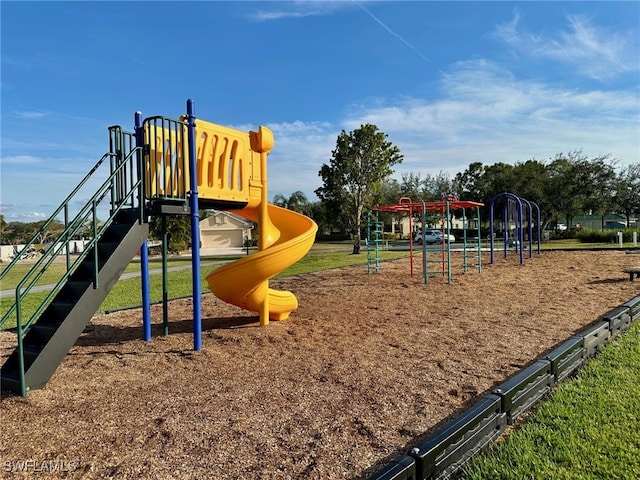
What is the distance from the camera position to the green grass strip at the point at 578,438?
2.77 meters

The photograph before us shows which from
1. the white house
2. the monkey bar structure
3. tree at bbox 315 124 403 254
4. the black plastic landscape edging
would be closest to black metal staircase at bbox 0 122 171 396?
the black plastic landscape edging

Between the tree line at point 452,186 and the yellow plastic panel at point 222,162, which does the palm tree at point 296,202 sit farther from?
the yellow plastic panel at point 222,162

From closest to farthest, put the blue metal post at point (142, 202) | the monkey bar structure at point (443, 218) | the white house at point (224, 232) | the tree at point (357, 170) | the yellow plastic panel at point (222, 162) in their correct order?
the blue metal post at point (142, 202)
the yellow plastic panel at point (222, 162)
the monkey bar structure at point (443, 218)
the tree at point (357, 170)
the white house at point (224, 232)

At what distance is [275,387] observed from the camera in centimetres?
447

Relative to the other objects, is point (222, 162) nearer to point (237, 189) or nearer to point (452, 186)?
point (237, 189)

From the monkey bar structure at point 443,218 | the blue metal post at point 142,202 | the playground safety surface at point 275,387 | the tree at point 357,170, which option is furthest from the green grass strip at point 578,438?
the tree at point 357,170

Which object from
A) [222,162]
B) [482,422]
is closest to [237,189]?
[222,162]

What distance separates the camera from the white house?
49.4m

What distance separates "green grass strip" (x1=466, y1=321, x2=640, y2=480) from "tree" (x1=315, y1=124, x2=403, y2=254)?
23.0 metres

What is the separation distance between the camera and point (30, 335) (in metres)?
4.66

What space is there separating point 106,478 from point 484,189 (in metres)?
51.0

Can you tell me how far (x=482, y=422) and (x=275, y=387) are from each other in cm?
208

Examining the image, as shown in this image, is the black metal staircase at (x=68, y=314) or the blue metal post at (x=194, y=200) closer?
the black metal staircase at (x=68, y=314)

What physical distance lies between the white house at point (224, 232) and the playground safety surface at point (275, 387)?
41.2 m
